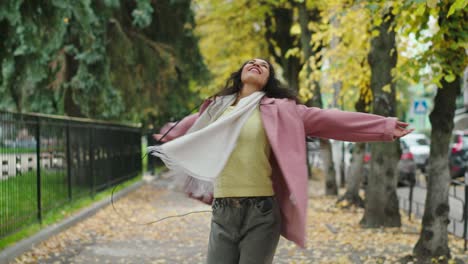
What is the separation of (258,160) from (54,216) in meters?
8.73

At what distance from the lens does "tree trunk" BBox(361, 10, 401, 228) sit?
1162 centimetres

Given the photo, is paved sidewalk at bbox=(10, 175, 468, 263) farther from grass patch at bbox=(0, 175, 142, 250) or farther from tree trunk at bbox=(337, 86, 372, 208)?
tree trunk at bbox=(337, 86, 372, 208)

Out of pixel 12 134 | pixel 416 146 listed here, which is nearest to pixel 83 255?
pixel 12 134

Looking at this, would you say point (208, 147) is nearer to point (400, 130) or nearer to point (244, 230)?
point (244, 230)

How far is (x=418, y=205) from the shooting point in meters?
14.6

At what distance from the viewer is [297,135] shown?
430 centimetres

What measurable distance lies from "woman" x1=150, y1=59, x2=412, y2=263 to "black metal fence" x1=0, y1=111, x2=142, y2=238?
556 cm

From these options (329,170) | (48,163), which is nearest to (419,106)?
(329,170)

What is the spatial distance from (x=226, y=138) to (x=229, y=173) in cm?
21

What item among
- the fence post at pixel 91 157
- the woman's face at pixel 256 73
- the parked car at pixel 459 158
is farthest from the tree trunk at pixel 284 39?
the woman's face at pixel 256 73

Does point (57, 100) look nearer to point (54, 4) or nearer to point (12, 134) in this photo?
point (12, 134)

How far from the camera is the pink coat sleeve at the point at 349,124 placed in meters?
4.39

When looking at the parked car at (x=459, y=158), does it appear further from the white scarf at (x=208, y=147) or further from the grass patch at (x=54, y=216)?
the white scarf at (x=208, y=147)

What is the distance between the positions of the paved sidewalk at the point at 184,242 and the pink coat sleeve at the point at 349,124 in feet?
14.9
